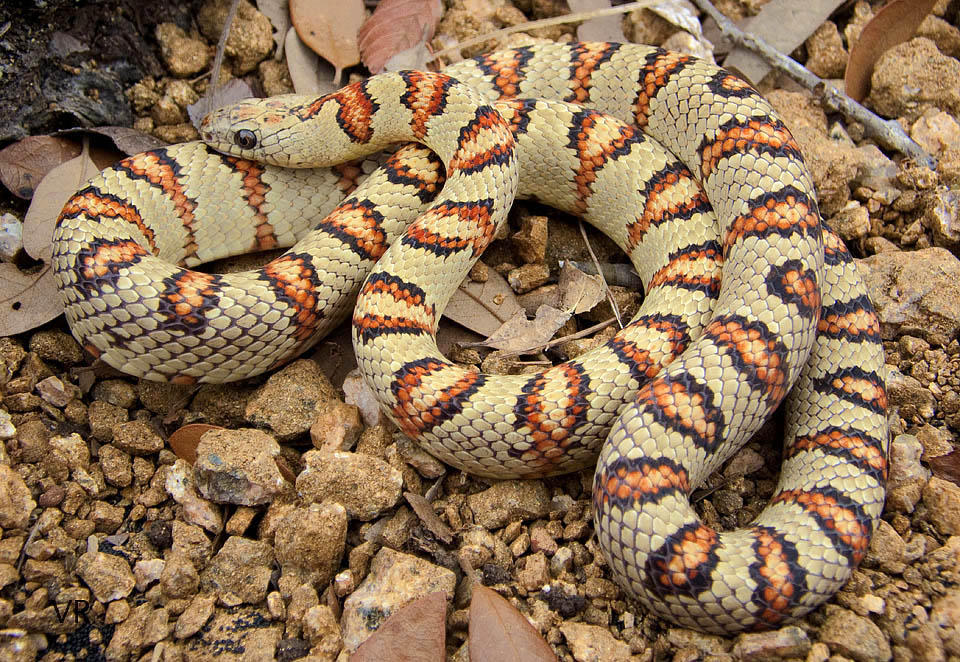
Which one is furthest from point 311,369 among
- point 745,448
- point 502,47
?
point 502,47

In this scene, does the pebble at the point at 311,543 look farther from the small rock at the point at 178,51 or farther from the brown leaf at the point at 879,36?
the brown leaf at the point at 879,36

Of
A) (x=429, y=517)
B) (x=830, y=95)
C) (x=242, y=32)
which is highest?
(x=830, y=95)

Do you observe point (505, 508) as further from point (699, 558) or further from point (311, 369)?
point (311, 369)

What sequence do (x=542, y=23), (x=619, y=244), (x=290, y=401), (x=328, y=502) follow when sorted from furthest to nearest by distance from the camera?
1. (x=542, y=23)
2. (x=619, y=244)
3. (x=290, y=401)
4. (x=328, y=502)

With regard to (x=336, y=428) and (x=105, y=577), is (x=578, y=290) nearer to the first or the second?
(x=336, y=428)

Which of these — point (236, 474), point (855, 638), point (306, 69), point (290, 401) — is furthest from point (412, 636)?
point (306, 69)

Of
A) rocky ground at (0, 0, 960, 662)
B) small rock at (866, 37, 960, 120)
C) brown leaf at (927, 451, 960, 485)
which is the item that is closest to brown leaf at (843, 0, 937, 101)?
small rock at (866, 37, 960, 120)

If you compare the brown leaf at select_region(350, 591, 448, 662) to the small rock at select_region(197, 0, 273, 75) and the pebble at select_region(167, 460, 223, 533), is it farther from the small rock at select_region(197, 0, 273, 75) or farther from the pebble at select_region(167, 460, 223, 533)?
the small rock at select_region(197, 0, 273, 75)
